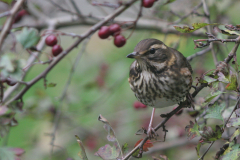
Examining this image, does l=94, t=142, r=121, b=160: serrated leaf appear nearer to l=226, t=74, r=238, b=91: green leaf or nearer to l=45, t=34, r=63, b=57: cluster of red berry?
l=226, t=74, r=238, b=91: green leaf

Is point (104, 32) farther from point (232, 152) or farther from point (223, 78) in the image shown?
point (232, 152)

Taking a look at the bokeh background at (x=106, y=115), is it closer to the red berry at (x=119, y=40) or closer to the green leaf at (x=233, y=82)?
the red berry at (x=119, y=40)

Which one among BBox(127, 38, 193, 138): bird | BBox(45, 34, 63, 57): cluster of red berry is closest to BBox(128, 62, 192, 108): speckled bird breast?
BBox(127, 38, 193, 138): bird

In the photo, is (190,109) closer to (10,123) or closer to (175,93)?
(175,93)

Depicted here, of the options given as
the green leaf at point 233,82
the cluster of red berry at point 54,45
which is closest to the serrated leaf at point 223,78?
the green leaf at point 233,82

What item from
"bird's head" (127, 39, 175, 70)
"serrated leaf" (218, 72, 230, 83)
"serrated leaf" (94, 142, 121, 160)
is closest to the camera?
"serrated leaf" (218, 72, 230, 83)

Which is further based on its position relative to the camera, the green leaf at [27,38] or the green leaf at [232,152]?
the green leaf at [27,38]

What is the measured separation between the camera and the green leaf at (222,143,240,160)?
1.38 m

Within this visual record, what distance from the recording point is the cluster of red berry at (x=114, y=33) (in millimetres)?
2414

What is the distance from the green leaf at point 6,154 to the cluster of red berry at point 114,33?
1255mm

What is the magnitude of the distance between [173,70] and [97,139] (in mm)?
1825

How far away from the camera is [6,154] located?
4.66 ft

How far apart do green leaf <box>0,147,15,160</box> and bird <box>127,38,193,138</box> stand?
1009 mm

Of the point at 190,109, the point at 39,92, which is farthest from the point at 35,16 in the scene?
the point at 190,109
